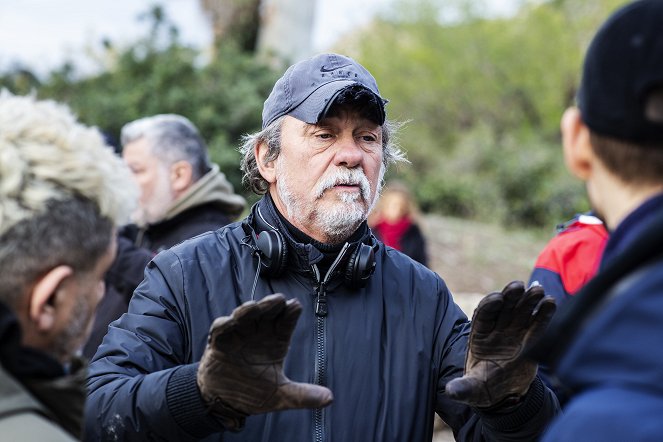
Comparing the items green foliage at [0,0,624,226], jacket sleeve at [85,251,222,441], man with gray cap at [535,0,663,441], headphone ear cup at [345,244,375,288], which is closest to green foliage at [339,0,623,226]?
green foliage at [0,0,624,226]

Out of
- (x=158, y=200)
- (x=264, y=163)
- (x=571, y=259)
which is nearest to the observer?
(x=264, y=163)

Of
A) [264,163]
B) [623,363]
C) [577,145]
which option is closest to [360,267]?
[264,163]

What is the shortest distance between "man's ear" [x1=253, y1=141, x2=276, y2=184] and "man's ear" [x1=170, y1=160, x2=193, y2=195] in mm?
1534

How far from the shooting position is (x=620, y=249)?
153cm

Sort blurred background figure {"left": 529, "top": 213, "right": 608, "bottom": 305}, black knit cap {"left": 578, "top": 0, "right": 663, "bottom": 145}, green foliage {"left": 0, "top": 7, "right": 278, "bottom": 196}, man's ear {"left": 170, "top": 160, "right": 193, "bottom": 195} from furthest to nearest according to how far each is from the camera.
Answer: green foliage {"left": 0, "top": 7, "right": 278, "bottom": 196}, man's ear {"left": 170, "top": 160, "right": 193, "bottom": 195}, blurred background figure {"left": 529, "top": 213, "right": 608, "bottom": 305}, black knit cap {"left": 578, "top": 0, "right": 663, "bottom": 145}

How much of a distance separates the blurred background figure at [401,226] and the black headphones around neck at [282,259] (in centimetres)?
568

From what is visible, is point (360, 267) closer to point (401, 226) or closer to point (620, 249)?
point (620, 249)

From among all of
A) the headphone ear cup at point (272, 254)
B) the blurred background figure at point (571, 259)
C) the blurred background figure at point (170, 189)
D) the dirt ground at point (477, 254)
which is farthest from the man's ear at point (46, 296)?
the dirt ground at point (477, 254)

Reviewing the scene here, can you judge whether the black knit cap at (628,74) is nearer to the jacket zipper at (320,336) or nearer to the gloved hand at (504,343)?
the gloved hand at (504,343)

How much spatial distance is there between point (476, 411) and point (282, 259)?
770 millimetres

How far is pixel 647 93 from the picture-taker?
149 cm

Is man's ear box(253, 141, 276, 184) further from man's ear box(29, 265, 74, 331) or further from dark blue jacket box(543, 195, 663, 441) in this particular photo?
dark blue jacket box(543, 195, 663, 441)

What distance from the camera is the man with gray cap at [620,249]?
1340 millimetres

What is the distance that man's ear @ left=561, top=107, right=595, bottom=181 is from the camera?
5.43 ft
